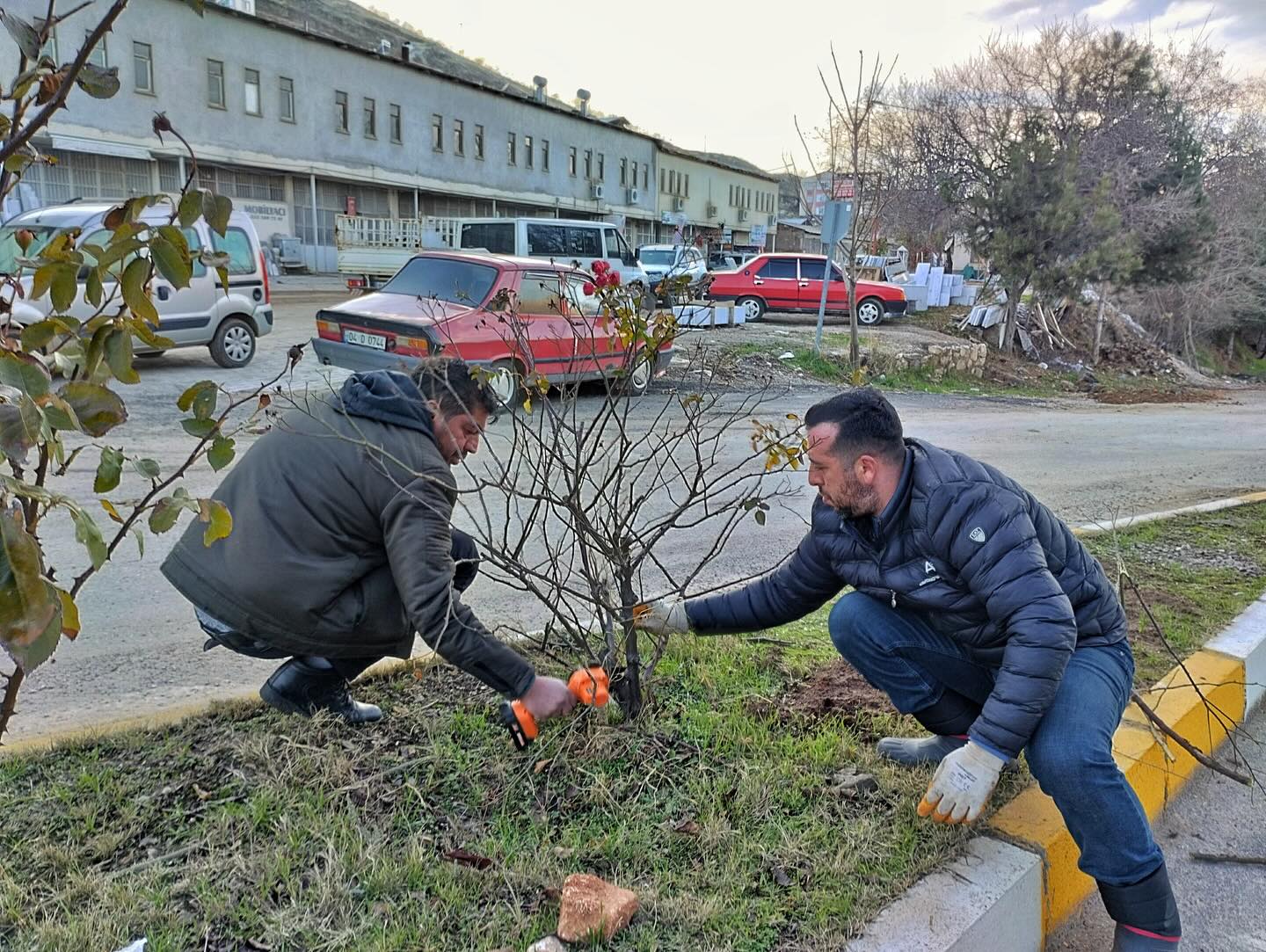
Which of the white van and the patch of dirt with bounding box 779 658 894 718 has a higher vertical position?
the white van

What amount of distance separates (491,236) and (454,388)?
14.0 m

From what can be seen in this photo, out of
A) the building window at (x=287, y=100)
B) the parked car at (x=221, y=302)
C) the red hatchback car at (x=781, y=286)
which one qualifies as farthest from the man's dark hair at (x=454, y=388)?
the building window at (x=287, y=100)

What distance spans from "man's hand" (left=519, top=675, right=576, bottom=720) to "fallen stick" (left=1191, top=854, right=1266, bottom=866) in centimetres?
205

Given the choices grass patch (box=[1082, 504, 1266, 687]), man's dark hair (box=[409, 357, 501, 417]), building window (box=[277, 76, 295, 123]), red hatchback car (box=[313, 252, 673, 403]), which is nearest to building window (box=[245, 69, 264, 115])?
building window (box=[277, 76, 295, 123])

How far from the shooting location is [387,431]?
8.98 ft

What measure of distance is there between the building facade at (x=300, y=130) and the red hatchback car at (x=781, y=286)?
12.0m

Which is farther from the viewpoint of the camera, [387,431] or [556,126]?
[556,126]

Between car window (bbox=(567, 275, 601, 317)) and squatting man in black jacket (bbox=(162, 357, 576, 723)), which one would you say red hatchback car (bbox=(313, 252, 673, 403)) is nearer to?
→ car window (bbox=(567, 275, 601, 317))

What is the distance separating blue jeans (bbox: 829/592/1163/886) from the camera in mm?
2281

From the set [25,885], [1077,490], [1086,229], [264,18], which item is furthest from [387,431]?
[264,18]

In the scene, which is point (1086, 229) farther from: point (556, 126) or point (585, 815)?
point (556, 126)

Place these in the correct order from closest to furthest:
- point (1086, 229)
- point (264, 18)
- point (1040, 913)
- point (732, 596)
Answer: point (1040, 913), point (732, 596), point (1086, 229), point (264, 18)

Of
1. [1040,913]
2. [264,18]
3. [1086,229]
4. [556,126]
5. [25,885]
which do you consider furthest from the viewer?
[556,126]

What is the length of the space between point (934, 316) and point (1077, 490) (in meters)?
17.3
